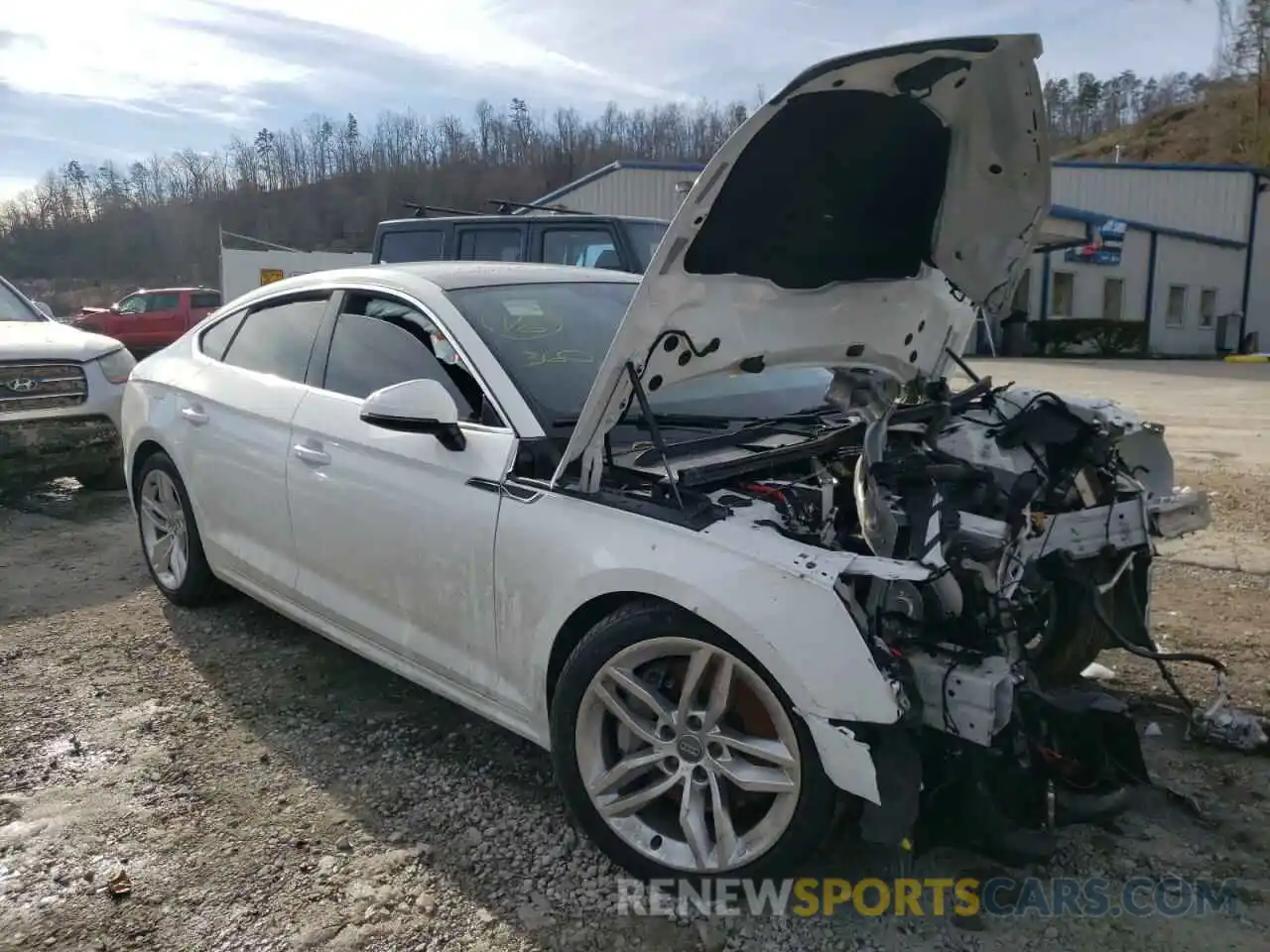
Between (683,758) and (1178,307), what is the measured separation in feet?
107

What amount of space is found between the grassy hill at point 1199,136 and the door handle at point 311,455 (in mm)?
47289

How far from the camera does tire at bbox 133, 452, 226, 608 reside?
4.52 meters

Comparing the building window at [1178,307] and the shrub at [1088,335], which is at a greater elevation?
the building window at [1178,307]

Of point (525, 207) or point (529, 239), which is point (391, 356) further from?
point (525, 207)

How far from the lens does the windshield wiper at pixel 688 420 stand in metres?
3.03

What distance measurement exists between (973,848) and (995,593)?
67cm

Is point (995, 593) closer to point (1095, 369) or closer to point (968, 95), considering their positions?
point (968, 95)

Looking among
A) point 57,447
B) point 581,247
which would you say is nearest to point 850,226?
point 581,247

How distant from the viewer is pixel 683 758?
8.46ft

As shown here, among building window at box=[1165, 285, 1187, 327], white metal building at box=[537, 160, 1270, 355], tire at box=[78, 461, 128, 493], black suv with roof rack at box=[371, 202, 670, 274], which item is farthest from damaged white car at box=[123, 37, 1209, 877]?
building window at box=[1165, 285, 1187, 327]

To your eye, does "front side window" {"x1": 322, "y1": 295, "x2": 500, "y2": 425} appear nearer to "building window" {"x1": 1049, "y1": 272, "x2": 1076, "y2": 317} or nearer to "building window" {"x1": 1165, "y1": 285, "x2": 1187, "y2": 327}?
"building window" {"x1": 1049, "y1": 272, "x2": 1076, "y2": 317}

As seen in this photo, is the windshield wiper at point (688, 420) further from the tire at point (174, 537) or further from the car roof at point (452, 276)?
the tire at point (174, 537)

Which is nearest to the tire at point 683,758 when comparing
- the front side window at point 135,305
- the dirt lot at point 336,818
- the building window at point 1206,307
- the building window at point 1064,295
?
the dirt lot at point 336,818

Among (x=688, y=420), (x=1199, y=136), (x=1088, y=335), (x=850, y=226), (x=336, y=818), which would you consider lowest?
(x=336, y=818)
